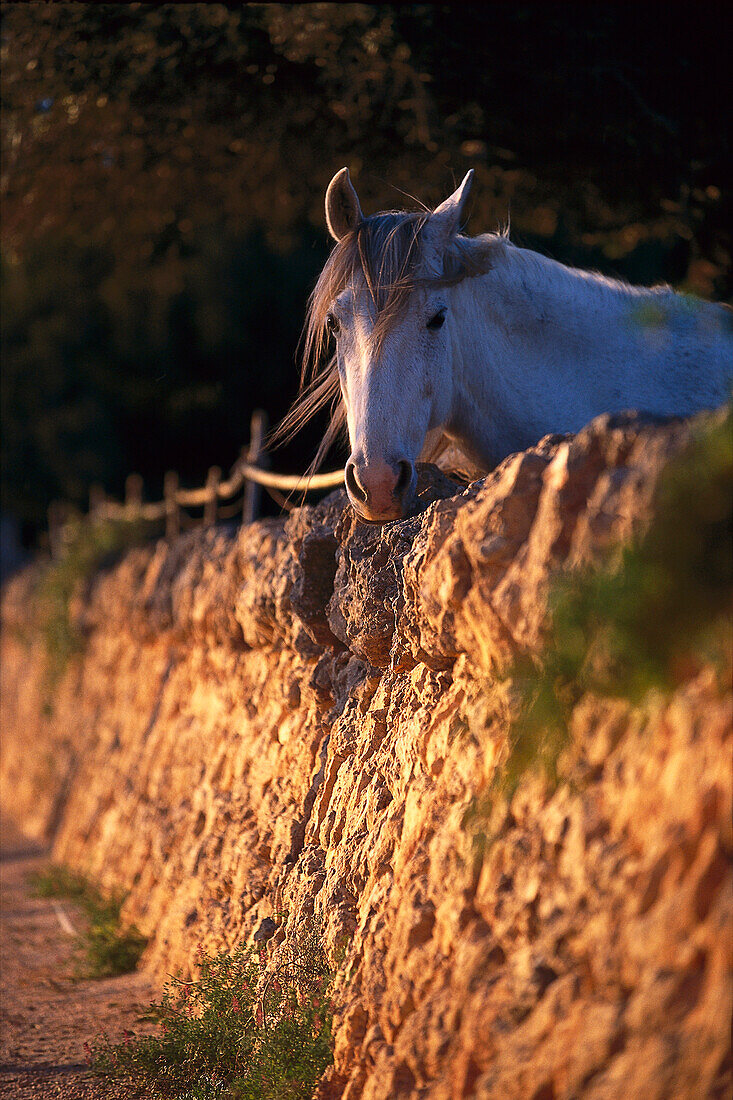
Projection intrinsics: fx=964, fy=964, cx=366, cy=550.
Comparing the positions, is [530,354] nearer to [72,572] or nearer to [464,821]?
[464,821]

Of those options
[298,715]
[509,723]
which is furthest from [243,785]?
[509,723]

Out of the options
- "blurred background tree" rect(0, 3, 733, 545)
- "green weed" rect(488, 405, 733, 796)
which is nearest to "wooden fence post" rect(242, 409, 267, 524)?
"blurred background tree" rect(0, 3, 733, 545)

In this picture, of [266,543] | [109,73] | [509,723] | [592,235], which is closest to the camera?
[509,723]

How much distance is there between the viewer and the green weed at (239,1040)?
8.48 ft

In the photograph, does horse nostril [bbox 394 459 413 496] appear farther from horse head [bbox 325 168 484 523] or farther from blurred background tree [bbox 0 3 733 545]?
blurred background tree [bbox 0 3 733 545]

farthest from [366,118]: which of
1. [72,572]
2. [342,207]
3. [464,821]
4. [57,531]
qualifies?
[57,531]

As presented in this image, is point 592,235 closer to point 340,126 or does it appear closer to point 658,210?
point 658,210

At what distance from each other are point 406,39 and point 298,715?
194 inches

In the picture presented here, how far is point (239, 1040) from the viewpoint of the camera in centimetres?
297

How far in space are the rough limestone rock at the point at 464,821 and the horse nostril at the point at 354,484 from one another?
23 cm

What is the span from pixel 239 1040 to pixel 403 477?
181 cm

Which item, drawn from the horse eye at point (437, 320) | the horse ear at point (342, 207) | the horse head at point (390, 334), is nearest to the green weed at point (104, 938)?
the horse head at point (390, 334)

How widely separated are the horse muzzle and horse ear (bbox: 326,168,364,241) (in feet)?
3.18

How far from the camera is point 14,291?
59.9ft
